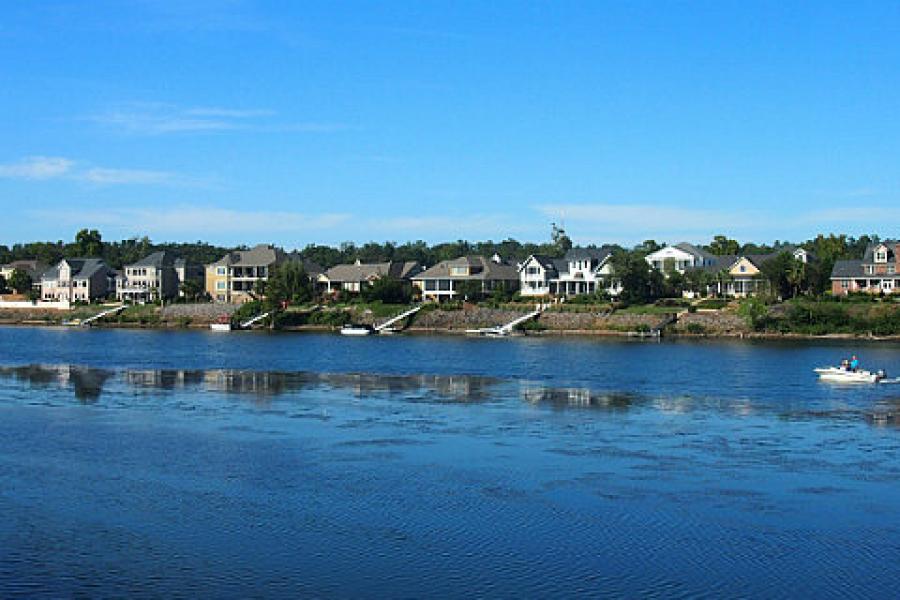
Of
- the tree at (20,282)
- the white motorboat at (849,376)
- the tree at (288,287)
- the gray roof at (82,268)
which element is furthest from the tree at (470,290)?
the tree at (20,282)

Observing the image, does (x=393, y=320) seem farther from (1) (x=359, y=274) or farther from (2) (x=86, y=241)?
(2) (x=86, y=241)

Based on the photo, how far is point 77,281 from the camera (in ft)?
443

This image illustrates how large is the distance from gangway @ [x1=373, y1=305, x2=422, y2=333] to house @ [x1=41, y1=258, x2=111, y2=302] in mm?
50382

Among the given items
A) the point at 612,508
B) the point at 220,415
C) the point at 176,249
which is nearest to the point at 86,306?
the point at 176,249

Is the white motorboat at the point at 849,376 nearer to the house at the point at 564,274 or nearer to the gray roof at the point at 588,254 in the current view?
the house at the point at 564,274

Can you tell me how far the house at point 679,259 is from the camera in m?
109

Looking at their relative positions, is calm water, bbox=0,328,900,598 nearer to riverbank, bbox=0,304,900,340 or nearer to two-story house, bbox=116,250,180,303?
riverbank, bbox=0,304,900,340

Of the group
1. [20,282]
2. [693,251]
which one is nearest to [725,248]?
[693,251]

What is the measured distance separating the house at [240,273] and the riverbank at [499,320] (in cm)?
1070

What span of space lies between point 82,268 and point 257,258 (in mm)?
25983

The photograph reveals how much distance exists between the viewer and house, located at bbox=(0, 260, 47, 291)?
481 ft

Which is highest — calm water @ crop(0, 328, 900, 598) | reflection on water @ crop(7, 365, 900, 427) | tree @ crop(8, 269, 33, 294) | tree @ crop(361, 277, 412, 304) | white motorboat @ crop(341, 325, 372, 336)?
tree @ crop(8, 269, 33, 294)

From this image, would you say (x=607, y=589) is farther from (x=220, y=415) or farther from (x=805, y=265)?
(x=805, y=265)

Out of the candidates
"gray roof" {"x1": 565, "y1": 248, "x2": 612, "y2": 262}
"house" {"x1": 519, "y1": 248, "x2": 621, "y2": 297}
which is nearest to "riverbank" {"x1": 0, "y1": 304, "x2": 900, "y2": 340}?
"house" {"x1": 519, "y1": 248, "x2": 621, "y2": 297}
